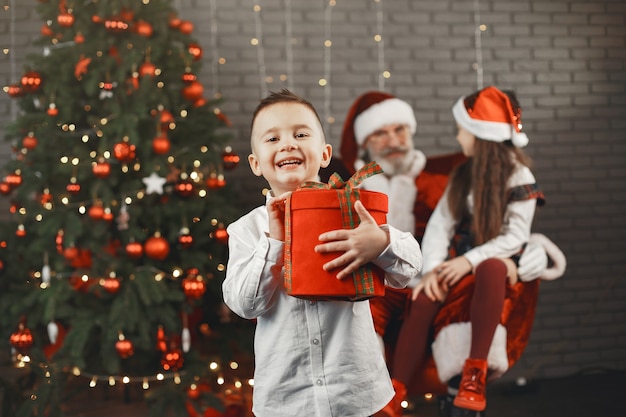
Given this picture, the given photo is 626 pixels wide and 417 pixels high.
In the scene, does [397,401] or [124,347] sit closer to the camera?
[397,401]

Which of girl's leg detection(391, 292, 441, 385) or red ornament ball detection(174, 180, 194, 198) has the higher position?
red ornament ball detection(174, 180, 194, 198)

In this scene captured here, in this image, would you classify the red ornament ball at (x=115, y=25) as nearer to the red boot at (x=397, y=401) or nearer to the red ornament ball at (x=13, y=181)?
the red ornament ball at (x=13, y=181)

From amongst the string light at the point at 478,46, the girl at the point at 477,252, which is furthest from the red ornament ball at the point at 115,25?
the string light at the point at 478,46

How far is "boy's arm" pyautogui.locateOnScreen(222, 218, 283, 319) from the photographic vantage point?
1.30m

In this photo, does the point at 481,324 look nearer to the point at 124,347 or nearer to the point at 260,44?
the point at 124,347

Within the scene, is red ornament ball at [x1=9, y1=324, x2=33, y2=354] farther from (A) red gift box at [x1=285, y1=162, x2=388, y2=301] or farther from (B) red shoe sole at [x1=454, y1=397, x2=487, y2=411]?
(A) red gift box at [x1=285, y1=162, x2=388, y2=301]

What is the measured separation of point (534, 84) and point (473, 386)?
8.10 ft

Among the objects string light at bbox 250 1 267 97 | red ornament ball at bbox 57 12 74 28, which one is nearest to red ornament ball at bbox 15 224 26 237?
red ornament ball at bbox 57 12 74 28

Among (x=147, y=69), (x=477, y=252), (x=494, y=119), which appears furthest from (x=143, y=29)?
(x=477, y=252)

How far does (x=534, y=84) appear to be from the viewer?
450cm

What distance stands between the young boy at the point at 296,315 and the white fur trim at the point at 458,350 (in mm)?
1489

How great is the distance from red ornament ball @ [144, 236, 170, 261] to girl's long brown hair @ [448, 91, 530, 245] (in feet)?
4.37

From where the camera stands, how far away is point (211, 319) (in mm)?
3441

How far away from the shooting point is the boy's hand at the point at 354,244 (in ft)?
4.08
